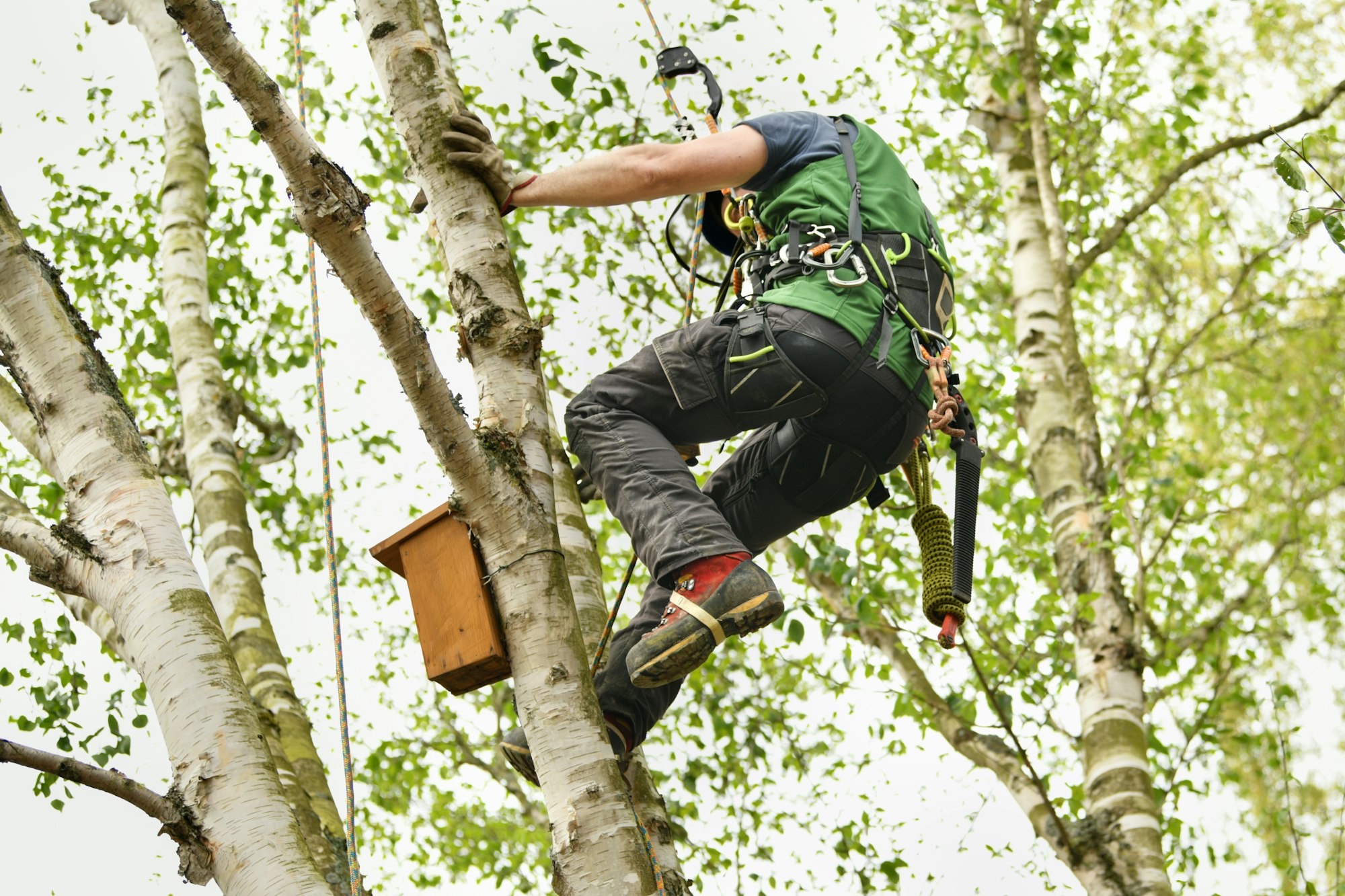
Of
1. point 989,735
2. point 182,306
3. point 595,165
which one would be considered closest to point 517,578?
point 595,165

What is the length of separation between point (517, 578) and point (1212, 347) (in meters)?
12.4

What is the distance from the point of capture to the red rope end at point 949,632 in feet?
10.3

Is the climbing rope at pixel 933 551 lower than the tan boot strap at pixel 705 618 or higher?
higher

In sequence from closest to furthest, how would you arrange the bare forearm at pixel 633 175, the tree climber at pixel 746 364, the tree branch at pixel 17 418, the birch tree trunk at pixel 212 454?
the tree climber at pixel 746 364 → the bare forearm at pixel 633 175 → the birch tree trunk at pixel 212 454 → the tree branch at pixel 17 418

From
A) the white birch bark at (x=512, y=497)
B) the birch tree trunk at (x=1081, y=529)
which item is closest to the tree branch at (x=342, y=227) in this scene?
the white birch bark at (x=512, y=497)

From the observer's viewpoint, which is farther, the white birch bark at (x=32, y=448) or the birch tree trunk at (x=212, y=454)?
the birch tree trunk at (x=212, y=454)

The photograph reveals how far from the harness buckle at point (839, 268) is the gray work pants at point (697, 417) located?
0.10 meters

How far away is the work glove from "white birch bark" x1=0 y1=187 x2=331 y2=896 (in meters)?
0.91

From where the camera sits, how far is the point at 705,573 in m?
2.88

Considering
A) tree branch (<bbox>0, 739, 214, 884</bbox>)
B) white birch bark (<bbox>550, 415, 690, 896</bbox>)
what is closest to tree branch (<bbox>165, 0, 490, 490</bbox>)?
white birch bark (<bbox>550, 415, 690, 896</bbox>)

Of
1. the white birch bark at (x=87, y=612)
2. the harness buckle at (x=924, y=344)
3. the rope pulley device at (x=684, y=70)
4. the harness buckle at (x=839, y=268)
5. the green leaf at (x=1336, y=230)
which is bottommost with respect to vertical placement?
the green leaf at (x=1336, y=230)

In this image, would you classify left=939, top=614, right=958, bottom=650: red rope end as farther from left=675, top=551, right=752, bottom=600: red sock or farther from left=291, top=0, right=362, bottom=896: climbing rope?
left=291, top=0, right=362, bottom=896: climbing rope

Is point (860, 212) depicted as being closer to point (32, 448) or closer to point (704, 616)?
point (704, 616)

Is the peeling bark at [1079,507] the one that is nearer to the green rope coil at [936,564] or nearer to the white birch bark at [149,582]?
the green rope coil at [936,564]
